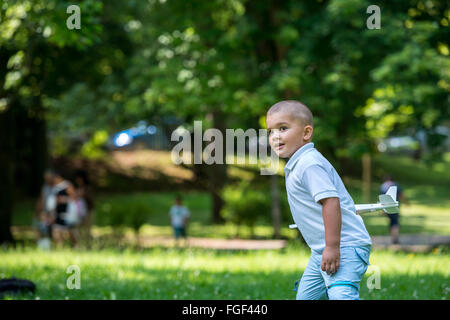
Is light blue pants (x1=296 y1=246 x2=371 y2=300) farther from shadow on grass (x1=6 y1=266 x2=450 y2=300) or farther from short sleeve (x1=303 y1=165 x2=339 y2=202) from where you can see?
shadow on grass (x1=6 y1=266 x2=450 y2=300)

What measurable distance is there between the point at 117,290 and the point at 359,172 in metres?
39.3

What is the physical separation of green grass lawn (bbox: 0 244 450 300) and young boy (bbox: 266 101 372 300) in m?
2.38

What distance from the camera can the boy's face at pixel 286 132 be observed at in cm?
388

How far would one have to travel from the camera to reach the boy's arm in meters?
3.67

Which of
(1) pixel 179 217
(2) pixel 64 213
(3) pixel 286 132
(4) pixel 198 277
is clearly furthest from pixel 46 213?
(3) pixel 286 132

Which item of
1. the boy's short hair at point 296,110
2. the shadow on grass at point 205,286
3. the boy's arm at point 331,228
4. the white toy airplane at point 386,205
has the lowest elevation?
the shadow on grass at point 205,286

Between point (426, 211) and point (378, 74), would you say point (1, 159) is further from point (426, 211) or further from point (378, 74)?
point (426, 211)

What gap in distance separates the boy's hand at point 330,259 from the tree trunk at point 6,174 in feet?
47.4

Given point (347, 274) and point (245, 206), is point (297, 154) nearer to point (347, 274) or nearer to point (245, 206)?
point (347, 274)

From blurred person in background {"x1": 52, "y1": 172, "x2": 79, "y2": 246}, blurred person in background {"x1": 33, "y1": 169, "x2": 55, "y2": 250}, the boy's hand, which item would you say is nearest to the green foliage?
blurred person in background {"x1": 33, "y1": 169, "x2": 55, "y2": 250}

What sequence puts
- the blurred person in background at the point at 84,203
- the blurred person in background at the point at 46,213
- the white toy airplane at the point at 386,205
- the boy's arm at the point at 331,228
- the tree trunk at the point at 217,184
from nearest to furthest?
the boy's arm at the point at 331,228 → the white toy airplane at the point at 386,205 → the blurred person in background at the point at 46,213 → the blurred person in background at the point at 84,203 → the tree trunk at the point at 217,184

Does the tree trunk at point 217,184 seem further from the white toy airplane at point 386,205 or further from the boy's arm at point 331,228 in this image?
the boy's arm at point 331,228

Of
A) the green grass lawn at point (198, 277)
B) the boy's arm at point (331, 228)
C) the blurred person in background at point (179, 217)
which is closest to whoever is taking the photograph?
the boy's arm at point (331, 228)

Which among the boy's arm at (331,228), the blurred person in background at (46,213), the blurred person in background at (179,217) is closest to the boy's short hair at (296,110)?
the boy's arm at (331,228)
